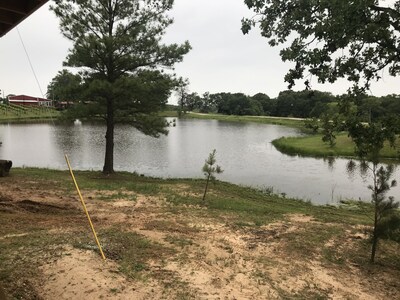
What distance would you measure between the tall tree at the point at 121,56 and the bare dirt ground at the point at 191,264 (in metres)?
8.72

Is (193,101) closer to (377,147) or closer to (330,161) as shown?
(330,161)

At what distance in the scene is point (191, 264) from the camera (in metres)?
7.91

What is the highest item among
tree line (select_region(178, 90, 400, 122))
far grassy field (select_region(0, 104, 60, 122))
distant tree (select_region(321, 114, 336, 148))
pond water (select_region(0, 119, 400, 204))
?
A: tree line (select_region(178, 90, 400, 122))

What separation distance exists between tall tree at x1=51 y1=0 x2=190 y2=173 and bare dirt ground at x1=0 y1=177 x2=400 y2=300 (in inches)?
343

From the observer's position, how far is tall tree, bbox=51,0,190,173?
1825 centimetres

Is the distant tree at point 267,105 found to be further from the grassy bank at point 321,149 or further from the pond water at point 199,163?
the pond water at point 199,163

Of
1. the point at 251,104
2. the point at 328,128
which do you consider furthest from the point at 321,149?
the point at 251,104

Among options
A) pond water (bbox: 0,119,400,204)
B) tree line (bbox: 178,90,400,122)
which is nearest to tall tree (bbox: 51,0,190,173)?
pond water (bbox: 0,119,400,204)

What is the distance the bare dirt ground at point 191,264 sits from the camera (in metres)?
6.71

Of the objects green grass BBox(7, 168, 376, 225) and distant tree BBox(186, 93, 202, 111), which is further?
distant tree BBox(186, 93, 202, 111)

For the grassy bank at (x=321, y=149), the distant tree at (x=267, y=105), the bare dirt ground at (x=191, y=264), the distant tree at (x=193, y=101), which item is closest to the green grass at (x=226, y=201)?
the bare dirt ground at (x=191, y=264)

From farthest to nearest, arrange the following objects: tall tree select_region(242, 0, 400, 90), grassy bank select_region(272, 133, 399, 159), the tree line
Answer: the tree line → grassy bank select_region(272, 133, 399, 159) → tall tree select_region(242, 0, 400, 90)

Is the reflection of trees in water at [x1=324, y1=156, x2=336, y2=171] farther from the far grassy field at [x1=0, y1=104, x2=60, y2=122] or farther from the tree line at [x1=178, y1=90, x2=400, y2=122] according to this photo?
the tree line at [x1=178, y1=90, x2=400, y2=122]

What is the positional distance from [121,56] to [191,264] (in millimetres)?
14568
